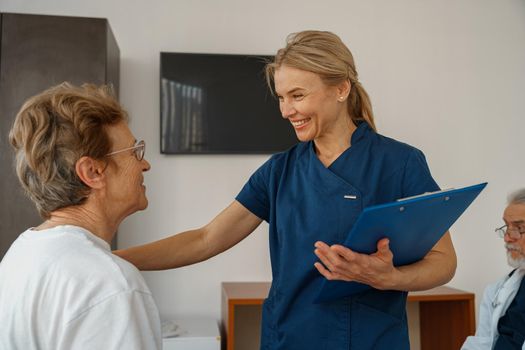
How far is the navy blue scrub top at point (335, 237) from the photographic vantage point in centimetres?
124

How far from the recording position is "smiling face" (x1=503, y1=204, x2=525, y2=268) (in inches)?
91.8

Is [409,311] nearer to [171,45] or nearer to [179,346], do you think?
[179,346]

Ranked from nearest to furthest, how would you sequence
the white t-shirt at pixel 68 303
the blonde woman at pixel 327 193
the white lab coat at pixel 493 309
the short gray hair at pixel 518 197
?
the white t-shirt at pixel 68 303, the blonde woman at pixel 327 193, the white lab coat at pixel 493 309, the short gray hair at pixel 518 197

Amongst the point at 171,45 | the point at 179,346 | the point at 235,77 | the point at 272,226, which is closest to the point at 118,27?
the point at 171,45

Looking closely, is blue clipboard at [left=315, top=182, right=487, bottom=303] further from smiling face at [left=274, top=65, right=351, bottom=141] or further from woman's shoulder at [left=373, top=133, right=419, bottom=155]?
smiling face at [left=274, top=65, right=351, bottom=141]

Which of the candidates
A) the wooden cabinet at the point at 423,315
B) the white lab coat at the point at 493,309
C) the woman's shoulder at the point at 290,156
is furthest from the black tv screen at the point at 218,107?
the woman's shoulder at the point at 290,156

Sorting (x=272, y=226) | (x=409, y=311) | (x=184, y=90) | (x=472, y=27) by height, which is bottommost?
(x=409, y=311)

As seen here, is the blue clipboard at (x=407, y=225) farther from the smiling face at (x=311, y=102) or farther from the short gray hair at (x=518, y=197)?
the short gray hair at (x=518, y=197)

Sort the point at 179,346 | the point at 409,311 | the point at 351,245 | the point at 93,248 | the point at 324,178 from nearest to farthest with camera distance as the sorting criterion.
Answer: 1. the point at 93,248
2. the point at 351,245
3. the point at 324,178
4. the point at 179,346
5. the point at 409,311

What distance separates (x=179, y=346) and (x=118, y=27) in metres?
1.81

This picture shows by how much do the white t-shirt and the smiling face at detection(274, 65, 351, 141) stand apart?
2.18 feet

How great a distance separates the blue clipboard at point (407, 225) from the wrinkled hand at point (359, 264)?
0.06 feet

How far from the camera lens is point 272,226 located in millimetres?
1398

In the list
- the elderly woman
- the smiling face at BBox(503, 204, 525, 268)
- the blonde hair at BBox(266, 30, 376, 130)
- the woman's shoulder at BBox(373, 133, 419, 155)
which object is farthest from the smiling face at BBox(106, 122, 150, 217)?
the smiling face at BBox(503, 204, 525, 268)
